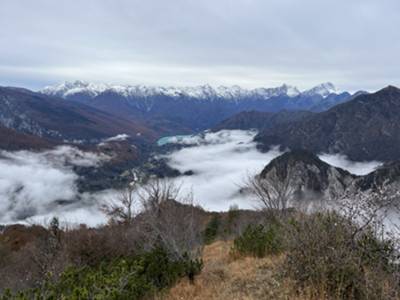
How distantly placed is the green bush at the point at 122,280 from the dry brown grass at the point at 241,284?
27 cm

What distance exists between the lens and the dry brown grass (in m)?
7.12

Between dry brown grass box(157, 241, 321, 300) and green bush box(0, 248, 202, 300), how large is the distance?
273 millimetres

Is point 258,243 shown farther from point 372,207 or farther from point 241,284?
point 372,207

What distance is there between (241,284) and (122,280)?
Result: 83.0 inches

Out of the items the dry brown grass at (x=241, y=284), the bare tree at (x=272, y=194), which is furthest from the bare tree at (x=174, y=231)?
the bare tree at (x=272, y=194)

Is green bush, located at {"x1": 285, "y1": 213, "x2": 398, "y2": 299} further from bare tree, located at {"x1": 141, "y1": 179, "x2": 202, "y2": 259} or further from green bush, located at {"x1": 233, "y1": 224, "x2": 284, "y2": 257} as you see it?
bare tree, located at {"x1": 141, "y1": 179, "x2": 202, "y2": 259}

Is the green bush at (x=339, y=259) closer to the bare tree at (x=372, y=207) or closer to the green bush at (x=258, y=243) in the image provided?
the bare tree at (x=372, y=207)

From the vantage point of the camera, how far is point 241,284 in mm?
8133

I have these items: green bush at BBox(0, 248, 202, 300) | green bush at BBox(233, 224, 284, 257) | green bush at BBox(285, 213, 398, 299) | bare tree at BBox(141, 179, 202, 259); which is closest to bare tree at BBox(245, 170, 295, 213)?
bare tree at BBox(141, 179, 202, 259)

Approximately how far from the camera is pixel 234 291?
7.73 m

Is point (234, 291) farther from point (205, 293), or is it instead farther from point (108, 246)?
point (108, 246)

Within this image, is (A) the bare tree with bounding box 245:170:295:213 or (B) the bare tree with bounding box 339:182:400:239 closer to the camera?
(B) the bare tree with bounding box 339:182:400:239

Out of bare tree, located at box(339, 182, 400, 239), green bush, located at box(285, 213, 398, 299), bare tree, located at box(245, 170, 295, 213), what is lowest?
bare tree, located at box(245, 170, 295, 213)

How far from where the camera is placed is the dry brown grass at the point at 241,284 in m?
7.12
